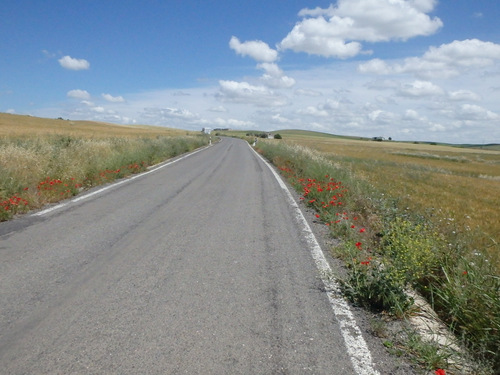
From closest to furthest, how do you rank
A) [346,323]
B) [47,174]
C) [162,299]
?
[346,323], [162,299], [47,174]

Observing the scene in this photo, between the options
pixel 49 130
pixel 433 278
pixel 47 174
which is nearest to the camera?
pixel 433 278

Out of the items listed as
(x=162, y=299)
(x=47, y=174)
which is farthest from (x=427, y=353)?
(x=47, y=174)

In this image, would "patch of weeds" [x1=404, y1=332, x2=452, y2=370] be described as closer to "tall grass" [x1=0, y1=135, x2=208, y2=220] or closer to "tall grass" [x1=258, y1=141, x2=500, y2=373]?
"tall grass" [x1=258, y1=141, x2=500, y2=373]

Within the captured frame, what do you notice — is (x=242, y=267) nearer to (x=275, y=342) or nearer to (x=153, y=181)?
(x=275, y=342)

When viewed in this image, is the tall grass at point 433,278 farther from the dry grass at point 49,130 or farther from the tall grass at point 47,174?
the dry grass at point 49,130

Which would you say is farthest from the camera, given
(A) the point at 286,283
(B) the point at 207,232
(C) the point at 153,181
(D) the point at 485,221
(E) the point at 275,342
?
(C) the point at 153,181

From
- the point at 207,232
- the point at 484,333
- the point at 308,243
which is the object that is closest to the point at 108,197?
the point at 207,232

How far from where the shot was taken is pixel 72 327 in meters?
3.06

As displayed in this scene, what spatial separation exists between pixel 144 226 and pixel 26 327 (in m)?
3.27

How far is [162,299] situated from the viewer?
3.60 meters

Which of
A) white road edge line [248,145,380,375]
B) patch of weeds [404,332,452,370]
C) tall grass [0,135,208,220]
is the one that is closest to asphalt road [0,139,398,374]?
white road edge line [248,145,380,375]

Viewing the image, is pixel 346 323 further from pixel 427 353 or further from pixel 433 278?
pixel 433 278

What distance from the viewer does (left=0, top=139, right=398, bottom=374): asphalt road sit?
106 inches

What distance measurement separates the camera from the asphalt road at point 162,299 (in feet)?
8.81
